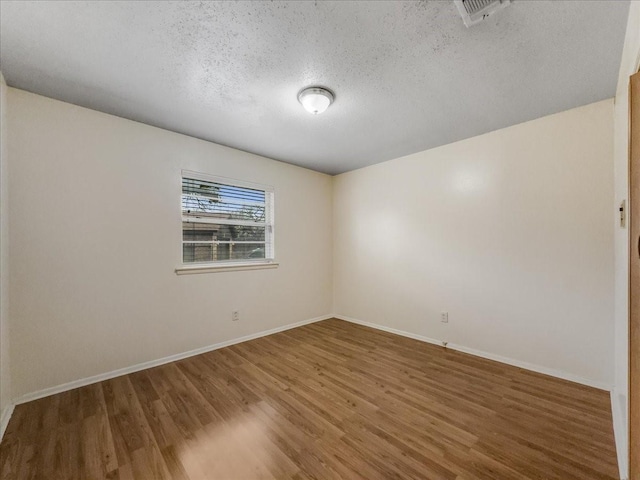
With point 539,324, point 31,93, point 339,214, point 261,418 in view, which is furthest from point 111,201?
point 539,324

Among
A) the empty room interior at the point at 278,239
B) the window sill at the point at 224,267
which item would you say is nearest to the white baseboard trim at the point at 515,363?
the empty room interior at the point at 278,239

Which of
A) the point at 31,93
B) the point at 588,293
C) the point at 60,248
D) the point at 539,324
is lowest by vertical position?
the point at 539,324

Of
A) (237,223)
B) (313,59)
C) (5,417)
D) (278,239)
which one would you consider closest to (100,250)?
(5,417)

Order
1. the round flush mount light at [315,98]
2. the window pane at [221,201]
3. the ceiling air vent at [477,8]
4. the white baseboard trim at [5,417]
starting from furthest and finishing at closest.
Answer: the window pane at [221,201], the round flush mount light at [315,98], the white baseboard trim at [5,417], the ceiling air vent at [477,8]

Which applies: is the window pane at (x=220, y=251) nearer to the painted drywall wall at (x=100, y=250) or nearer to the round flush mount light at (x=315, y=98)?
the painted drywall wall at (x=100, y=250)

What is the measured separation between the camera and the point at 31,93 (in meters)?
2.15

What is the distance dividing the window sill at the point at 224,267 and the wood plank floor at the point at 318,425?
0.98m

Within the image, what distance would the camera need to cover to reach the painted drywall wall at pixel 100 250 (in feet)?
7.01

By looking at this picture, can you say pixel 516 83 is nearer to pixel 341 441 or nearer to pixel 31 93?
pixel 341 441

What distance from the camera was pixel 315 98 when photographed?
2.13 metres

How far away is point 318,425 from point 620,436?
1.88m

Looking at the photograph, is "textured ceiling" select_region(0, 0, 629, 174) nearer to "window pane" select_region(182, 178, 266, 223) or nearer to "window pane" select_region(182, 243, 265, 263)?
"window pane" select_region(182, 178, 266, 223)

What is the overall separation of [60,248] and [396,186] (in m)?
3.72

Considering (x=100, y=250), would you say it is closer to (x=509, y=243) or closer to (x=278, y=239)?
(x=278, y=239)
